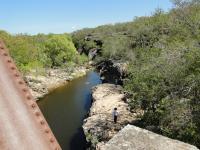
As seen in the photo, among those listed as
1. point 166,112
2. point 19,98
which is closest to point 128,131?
point 19,98

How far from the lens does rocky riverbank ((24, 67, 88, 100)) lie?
5803 cm

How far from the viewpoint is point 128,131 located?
9625mm

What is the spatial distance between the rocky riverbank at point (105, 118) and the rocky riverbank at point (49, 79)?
16500 millimetres

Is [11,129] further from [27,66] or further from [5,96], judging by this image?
[27,66]

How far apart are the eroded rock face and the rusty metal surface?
6.94 metres

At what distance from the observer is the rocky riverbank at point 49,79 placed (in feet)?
190

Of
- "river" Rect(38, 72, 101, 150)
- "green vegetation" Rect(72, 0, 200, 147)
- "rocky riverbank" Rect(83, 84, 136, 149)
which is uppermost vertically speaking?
"green vegetation" Rect(72, 0, 200, 147)

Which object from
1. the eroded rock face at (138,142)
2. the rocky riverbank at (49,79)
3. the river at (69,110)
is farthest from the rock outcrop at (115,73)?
the eroded rock face at (138,142)

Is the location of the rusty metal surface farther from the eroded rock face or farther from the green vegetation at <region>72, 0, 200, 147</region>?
the green vegetation at <region>72, 0, 200, 147</region>

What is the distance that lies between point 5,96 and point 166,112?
60.0 feet

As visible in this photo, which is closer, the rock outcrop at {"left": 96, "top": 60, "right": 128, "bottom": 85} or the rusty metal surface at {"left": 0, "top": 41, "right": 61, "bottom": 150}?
the rusty metal surface at {"left": 0, "top": 41, "right": 61, "bottom": 150}

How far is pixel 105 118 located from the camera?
103ft

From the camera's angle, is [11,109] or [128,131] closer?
[11,109]

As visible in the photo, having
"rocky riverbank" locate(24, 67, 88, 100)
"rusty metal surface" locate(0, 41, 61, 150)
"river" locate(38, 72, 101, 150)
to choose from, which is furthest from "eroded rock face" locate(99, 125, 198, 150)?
"rocky riverbank" locate(24, 67, 88, 100)
